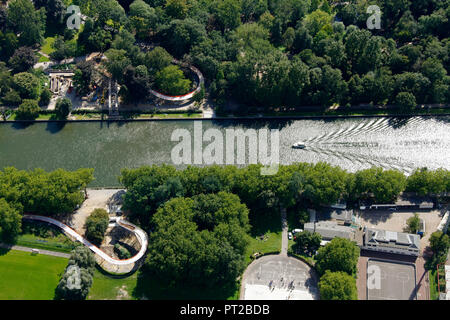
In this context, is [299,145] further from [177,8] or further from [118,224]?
[177,8]

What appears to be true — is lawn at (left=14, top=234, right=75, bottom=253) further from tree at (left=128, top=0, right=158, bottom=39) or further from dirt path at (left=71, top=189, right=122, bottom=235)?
tree at (left=128, top=0, right=158, bottom=39)

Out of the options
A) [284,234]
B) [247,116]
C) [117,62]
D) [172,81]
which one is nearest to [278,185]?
[284,234]

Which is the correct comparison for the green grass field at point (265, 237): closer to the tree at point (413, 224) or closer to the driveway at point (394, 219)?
the driveway at point (394, 219)

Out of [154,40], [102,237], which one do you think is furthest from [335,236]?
[154,40]

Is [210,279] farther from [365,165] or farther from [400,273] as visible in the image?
[365,165]

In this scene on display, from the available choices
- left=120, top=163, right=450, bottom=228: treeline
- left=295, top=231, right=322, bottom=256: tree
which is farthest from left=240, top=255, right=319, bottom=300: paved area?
→ left=120, top=163, right=450, bottom=228: treeline

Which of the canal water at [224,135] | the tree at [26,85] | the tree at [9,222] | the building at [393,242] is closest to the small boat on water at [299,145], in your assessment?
the canal water at [224,135]
